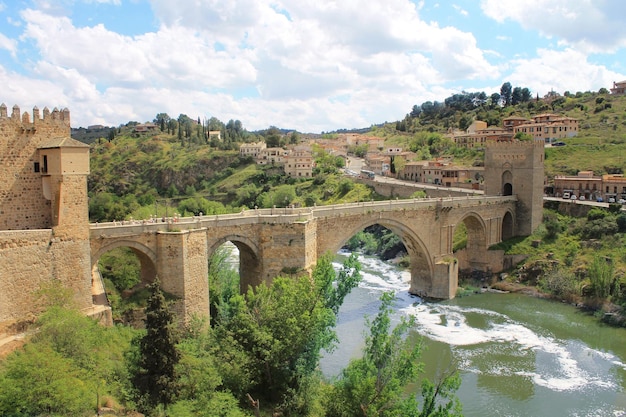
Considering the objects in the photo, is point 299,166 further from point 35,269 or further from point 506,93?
point 35,269

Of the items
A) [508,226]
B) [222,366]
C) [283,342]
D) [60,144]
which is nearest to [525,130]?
[508,226]

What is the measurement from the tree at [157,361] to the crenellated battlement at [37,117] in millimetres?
6157

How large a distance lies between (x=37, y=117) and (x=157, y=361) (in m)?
7.84

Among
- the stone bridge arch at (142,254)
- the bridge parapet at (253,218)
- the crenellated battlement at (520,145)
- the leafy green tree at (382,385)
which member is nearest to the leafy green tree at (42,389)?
the stone bridge arch at (142,254)

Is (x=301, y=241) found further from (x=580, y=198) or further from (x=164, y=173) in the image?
(x=164, y=173)

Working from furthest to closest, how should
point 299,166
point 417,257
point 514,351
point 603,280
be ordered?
1. point 299,166
2. point 417,257
3. point 603,280
4. point 514,351

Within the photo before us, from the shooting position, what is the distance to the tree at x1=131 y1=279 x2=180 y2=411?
13.0 m

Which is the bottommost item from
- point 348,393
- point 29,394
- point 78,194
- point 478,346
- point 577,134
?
point 478,346

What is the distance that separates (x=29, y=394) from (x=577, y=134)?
5914 cm

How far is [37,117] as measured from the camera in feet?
51.0

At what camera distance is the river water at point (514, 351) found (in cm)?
1955

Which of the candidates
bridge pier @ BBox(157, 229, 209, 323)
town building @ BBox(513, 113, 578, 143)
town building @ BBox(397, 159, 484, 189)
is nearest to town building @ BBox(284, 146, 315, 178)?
town building @ BBox(397, 159, 484, 189)

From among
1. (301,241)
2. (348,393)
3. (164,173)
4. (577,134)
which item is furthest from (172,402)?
(164,173)

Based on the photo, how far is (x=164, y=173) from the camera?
74.4 metres
